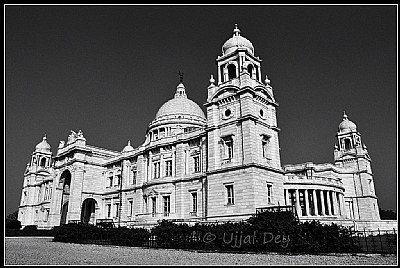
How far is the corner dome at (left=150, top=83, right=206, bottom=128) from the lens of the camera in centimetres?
5469

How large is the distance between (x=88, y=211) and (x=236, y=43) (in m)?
37.5

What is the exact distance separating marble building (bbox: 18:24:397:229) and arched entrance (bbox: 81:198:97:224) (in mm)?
170

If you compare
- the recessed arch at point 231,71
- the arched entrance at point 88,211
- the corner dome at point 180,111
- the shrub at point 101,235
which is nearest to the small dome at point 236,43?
the recessed arch at point 231,71

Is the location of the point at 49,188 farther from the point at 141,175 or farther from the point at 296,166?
the point at 296,166

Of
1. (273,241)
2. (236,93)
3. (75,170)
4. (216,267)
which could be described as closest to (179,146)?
(236,93)

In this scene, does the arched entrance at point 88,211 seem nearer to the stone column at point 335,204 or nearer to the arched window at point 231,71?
the arched window at point 231,71

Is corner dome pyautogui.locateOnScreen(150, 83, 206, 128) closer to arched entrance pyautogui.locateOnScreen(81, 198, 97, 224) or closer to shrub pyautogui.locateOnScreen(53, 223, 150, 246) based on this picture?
arched entrance pyautogui.locateOnScreen(81, 198, 97, 224)

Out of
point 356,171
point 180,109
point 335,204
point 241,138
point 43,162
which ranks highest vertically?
point 180,109

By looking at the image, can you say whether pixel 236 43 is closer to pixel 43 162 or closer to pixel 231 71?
pixel 231 71

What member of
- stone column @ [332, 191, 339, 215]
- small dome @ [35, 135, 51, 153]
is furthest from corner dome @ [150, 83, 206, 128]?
small dome @ [35, 135, 51, 153]

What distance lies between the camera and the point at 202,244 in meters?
20.7

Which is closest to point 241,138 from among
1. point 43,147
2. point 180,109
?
point 180,109

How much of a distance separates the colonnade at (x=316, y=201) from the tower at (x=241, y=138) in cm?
897

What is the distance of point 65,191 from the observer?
53.5m
